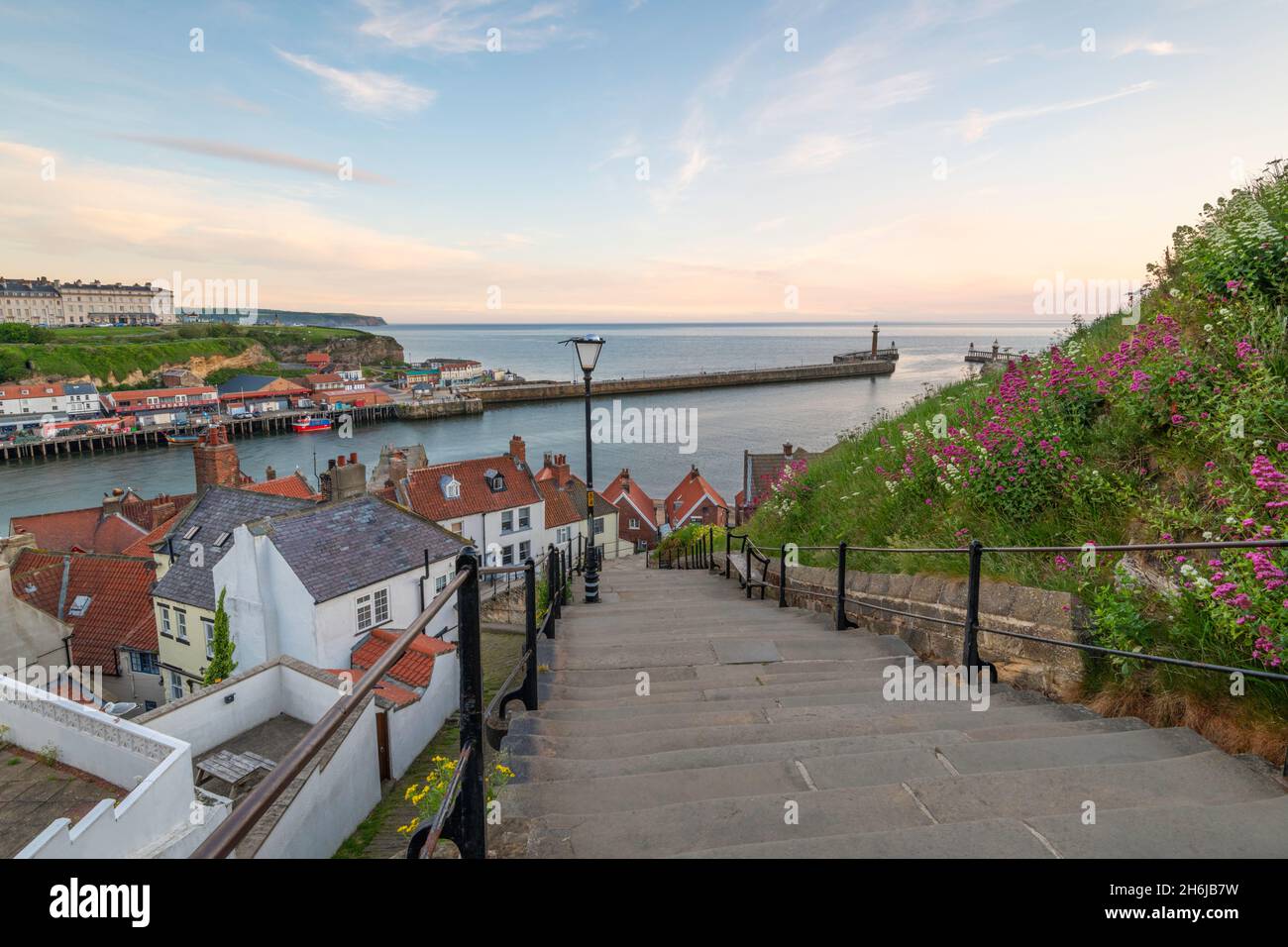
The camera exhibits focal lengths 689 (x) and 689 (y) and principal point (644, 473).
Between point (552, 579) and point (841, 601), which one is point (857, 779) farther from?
point (552, 579)

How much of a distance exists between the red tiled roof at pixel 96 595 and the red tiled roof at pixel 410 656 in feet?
27.2

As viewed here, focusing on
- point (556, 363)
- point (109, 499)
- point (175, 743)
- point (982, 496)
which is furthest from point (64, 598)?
point (556, 363)

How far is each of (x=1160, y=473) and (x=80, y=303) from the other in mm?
232595

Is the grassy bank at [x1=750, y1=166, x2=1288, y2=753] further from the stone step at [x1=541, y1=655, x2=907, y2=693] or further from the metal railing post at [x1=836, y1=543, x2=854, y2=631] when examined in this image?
the stone step at [x1=541, y1=655, x2=907, y2=693]

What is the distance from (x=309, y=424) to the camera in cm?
9100

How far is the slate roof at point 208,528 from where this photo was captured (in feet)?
68.5

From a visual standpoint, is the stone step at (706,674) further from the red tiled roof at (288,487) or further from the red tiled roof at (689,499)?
the red tiled roof at (689,499)

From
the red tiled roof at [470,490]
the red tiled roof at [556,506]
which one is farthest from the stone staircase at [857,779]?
the red tiled roof at [556,506]

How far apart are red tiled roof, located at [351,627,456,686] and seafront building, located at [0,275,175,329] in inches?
7453

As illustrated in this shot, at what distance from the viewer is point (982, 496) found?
716cm

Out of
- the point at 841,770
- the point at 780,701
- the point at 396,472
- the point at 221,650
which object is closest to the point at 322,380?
the point at 396,472
